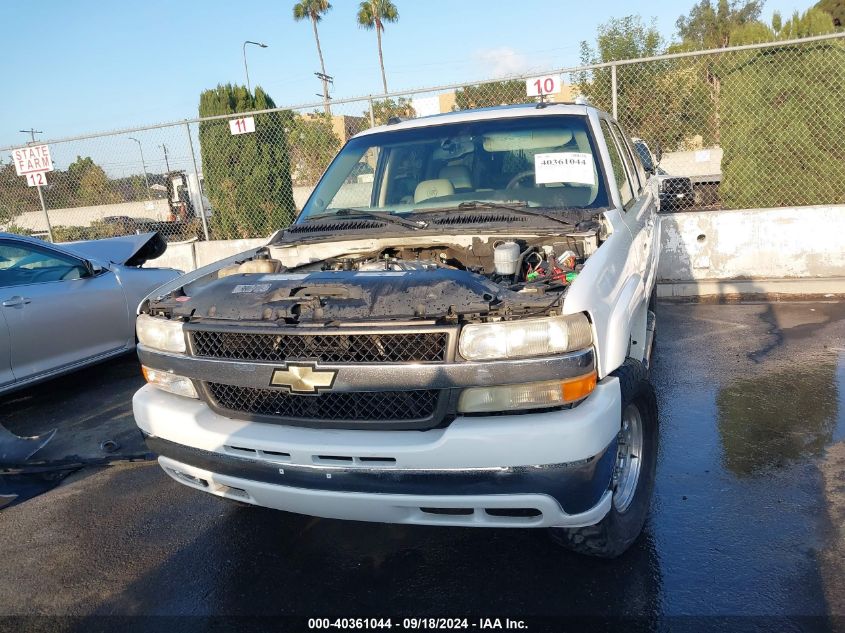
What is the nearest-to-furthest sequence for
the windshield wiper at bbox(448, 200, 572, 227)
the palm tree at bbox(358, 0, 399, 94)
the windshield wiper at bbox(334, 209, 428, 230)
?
the windshield wiper at bbox(448, 200, 572, 227)
the windshield wiper at bbox(334, 209, 428, 230)
the palm tree at bbox(358, 0, 399, 94)

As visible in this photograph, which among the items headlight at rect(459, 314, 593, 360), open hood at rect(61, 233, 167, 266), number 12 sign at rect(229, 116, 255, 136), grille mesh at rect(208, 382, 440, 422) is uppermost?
number 12 sign at rect(229, 116, 255, 136)

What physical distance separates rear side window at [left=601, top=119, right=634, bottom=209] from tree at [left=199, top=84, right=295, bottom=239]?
26.2 ft

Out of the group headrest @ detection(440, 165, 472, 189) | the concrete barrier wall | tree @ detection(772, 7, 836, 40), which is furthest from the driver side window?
tree @ detection(772, 7, 836, 40)

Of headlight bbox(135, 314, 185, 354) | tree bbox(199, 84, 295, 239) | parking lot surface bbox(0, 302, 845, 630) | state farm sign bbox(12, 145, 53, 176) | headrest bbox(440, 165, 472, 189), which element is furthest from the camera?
tree bbox(199, 84, 295, 239)

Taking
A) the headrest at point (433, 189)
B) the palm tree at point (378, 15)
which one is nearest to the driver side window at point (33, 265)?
the headrest at point (433, 189)

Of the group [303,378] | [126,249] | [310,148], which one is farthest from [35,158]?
[303,378]

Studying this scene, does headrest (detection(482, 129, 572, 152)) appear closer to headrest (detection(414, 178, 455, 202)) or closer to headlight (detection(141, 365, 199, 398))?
headrest (detection(414, 178, 455, 202))

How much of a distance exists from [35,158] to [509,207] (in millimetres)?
10382

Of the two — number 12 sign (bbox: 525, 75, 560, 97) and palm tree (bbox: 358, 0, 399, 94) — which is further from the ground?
palm tree (bbox: 358, 0, 399, 94)

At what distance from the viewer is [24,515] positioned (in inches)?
151

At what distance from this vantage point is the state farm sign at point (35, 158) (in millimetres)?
10948

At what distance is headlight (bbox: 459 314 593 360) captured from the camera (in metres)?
2.35

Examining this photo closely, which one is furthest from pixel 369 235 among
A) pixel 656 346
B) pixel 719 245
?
pixel 719 245

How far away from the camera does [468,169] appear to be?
4082mm
